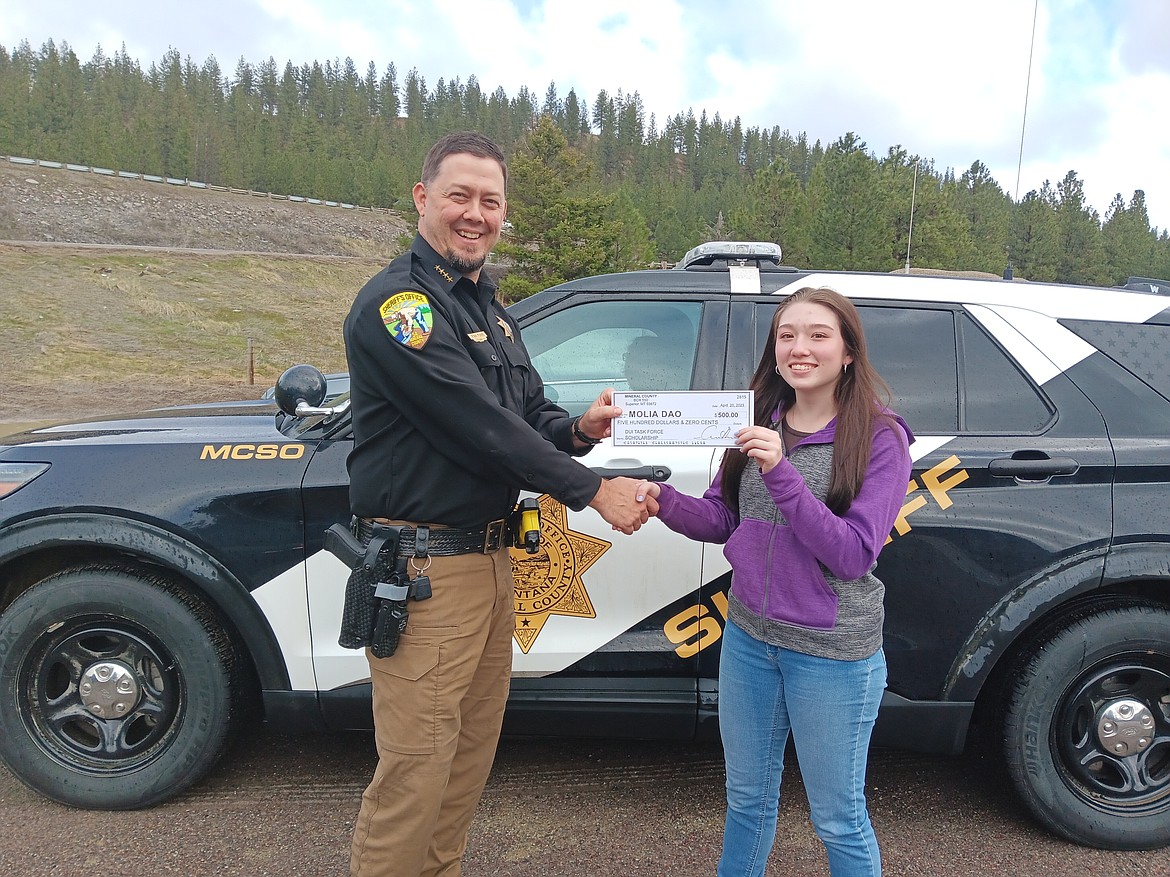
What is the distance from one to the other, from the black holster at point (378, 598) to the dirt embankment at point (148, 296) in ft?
39.2

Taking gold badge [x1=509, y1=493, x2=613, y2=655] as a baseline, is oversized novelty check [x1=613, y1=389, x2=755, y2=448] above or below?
above

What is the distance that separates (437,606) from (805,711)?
85 centimetres

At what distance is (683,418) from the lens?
1770 mm

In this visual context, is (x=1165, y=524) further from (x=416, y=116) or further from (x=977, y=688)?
(x=416, y=116)

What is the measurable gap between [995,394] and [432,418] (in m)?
1.75

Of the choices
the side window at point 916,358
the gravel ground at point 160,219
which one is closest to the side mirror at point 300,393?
the side window at point 916,358

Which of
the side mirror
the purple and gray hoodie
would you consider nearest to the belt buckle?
the purple and gray hoodie

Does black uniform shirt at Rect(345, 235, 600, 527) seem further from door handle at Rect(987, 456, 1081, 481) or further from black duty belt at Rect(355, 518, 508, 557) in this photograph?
door handle at Rect(987, 456, 1081, 481)

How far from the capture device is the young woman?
1596mm

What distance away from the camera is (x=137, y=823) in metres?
2.51

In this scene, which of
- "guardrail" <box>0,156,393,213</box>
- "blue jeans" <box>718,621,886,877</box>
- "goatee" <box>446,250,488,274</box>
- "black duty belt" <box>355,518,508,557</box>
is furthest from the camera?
"guardrail" <box>0,156,393,213</box>

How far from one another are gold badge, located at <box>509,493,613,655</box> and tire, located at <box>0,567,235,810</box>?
0.96 metres

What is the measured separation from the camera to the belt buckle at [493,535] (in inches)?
75.0

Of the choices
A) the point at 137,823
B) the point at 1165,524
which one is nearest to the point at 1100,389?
the point at 1165,524
